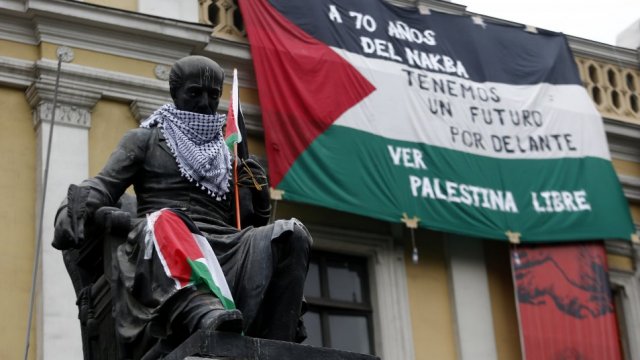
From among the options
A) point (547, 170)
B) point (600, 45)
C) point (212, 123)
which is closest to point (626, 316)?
point (547, 170)

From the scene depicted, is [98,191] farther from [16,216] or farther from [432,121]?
[432,121]

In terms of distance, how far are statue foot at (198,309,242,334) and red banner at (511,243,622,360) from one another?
1068 cm

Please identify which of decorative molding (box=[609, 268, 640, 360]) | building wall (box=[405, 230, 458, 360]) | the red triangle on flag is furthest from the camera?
decorative molding (box=[609, 268, 640, 360])

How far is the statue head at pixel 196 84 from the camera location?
9414mm

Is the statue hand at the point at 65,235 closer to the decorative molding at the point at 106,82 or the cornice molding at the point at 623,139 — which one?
the decorative molding at the point at 106,82

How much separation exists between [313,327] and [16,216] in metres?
3.15

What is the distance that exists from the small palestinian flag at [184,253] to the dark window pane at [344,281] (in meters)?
9.45

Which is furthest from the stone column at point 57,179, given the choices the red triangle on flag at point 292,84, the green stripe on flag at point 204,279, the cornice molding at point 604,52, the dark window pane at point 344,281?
the green stripe on flag at point 204,279

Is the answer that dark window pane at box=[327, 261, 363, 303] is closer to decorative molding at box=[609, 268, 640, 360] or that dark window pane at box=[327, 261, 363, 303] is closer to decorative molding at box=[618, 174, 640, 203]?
decorative molding at box=[609, 268, 640, 360]

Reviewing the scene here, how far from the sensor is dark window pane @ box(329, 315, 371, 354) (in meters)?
17.9

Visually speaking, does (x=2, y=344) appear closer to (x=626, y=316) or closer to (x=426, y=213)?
(x=426, y=213)

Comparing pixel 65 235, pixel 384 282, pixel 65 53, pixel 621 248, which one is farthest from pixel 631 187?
pixel 65 235

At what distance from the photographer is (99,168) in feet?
55.0

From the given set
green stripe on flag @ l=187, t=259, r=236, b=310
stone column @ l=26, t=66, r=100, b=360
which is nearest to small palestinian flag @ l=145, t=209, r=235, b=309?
green stripe on flag @ l=187, t=259, r=236, b=310
